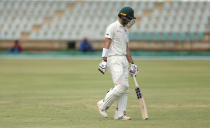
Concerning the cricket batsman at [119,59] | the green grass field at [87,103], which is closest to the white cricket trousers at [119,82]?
the cricket batsman at [119,59]

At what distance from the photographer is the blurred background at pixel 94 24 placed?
43562mm

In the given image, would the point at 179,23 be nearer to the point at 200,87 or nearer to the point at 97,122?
the point at 200,87

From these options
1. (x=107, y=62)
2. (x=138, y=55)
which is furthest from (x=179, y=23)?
(x=107, y=62)

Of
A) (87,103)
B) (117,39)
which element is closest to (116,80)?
(117,39)

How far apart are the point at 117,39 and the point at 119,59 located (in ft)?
1.05

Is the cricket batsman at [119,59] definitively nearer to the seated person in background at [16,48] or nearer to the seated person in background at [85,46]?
the seated person in background at [85,46]

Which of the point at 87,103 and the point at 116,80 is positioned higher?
the point at 116,80

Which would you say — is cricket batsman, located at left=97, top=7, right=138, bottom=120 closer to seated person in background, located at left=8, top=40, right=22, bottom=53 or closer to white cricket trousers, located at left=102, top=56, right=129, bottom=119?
white cricket trousers, located at left=102, top=56, right=129, bottom=119

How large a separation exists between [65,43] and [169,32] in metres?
8.06

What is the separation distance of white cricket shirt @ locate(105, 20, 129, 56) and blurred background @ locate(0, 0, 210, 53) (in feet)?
105

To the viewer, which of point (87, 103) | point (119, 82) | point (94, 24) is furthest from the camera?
point (94, 24)

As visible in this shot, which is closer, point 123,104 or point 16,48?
point 123,104

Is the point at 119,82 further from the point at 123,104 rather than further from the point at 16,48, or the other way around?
the point at 16,48

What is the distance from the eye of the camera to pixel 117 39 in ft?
29.7
